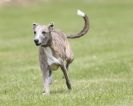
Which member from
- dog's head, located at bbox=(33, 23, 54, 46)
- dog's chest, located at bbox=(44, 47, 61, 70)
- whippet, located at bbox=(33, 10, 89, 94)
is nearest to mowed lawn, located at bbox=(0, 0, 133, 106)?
whippet, located at bbox=(33, 10, 89, 94)

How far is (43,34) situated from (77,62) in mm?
7366

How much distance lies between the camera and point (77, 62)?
20891mm

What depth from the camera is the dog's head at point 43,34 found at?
44.1 feet

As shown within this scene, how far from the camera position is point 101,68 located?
61.8ft

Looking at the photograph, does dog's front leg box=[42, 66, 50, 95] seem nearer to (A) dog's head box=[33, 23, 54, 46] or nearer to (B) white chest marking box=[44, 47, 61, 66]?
(B) white chest marking box=[44, 47, 61, 66]

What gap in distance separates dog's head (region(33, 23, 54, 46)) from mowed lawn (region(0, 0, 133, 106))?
3.41 feet

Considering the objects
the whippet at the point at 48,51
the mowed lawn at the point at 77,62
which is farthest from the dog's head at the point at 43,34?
the mowed lawn at the point at 77,62

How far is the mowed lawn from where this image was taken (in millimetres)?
12750

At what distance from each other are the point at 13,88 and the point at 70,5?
36.0 m

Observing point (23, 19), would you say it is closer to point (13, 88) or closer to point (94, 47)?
point (94, 47)

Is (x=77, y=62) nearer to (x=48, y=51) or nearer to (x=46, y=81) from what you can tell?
(x=48, y=51)

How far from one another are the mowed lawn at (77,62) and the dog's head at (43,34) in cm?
104

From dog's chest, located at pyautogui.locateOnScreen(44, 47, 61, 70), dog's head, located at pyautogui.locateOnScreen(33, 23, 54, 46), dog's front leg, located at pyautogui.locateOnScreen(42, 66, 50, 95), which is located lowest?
dog's front leg, located at pyautogui.locateOnScreen(42, 66, 50, 95)

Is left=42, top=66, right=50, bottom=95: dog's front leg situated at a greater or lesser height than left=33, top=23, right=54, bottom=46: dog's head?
lesser
